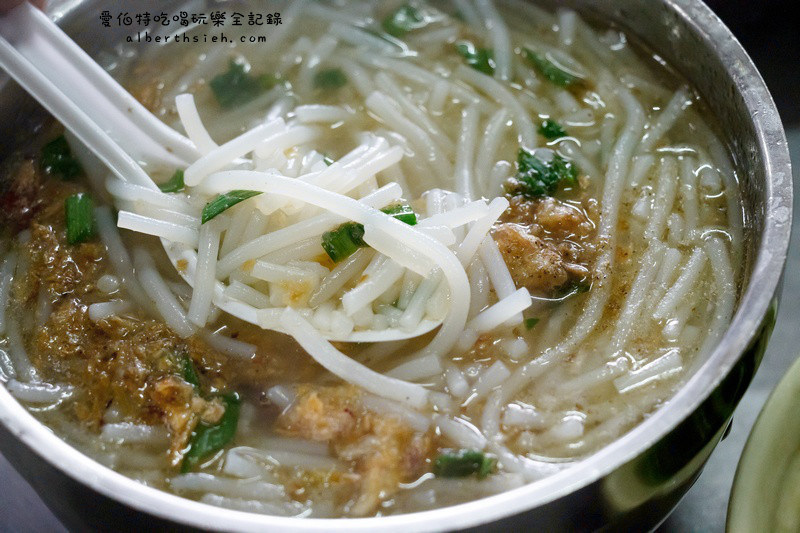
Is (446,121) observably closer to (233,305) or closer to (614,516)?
(233,305)

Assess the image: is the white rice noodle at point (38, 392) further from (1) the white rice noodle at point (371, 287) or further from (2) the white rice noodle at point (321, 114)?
(2) the white rice noodle at point (321, 114)

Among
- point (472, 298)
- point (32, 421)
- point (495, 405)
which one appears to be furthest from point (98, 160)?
point (495, 405)

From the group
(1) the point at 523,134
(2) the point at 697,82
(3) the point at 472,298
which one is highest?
(2) the point at 697,82

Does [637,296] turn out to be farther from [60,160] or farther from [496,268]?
[60,160]

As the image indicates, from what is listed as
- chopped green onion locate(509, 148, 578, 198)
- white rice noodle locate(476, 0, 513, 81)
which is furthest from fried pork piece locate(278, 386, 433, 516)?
white rice noodle locate(476, 0, 513, 81)


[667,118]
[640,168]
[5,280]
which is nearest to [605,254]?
[640,168]

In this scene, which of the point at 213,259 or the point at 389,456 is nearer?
the point at 389,456

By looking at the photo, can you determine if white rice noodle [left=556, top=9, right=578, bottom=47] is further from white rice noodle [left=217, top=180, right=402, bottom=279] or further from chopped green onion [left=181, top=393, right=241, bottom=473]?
chopped green onion [left=181, top=393, right=241, bottom=473]
